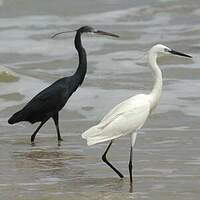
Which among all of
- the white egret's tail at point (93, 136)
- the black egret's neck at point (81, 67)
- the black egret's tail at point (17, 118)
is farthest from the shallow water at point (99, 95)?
the black egret's neck at point (81, 67)

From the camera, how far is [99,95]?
12.5m

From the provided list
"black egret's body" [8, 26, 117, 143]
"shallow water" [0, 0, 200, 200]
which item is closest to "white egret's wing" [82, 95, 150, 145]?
"shallow water" [0, 0, 200, 200]

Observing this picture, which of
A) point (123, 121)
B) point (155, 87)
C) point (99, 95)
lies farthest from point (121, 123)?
point (99, 95)

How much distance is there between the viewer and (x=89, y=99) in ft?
40.6

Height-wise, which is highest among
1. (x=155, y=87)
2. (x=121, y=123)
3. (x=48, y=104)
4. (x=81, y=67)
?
(x=155, y=87)

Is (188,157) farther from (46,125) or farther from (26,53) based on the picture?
(26,53)

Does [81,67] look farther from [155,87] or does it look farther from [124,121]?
[124,121]

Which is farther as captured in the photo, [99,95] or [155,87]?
[99,95]

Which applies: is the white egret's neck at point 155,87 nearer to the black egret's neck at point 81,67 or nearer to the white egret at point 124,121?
the white egret at point 124,121

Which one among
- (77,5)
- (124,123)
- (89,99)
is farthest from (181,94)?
(77,5)

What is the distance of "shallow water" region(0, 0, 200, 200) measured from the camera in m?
7.52

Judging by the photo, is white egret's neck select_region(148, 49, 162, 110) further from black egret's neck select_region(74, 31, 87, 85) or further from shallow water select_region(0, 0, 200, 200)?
black egret's neck select_region(74, 31, 87, 85)

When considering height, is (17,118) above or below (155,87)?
below

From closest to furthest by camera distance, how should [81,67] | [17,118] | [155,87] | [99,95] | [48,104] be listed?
[155,87], [17,118], [48,104], [81,67], [99,95]
